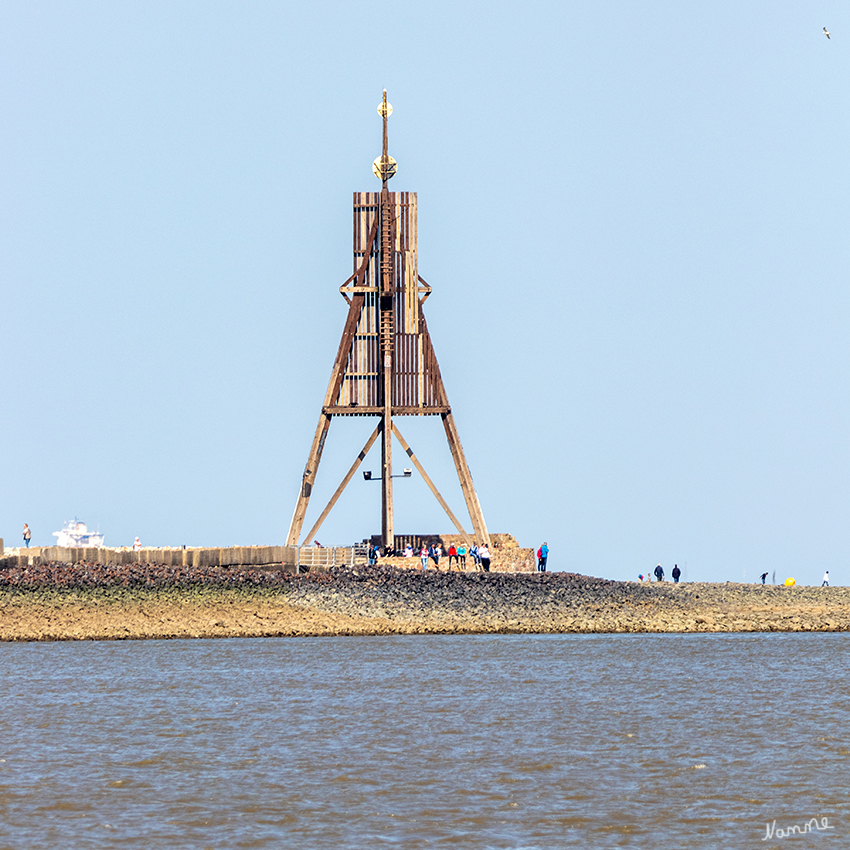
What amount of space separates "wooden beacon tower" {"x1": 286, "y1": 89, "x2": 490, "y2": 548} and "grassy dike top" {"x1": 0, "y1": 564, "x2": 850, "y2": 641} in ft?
28.8

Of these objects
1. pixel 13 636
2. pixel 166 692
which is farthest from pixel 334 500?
pixel 166 692

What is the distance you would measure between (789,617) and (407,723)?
1076 inches

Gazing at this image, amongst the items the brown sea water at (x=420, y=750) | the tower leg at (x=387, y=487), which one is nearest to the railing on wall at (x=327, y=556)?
the tower leg at (x=387, y=487)

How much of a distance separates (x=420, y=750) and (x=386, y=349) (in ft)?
116

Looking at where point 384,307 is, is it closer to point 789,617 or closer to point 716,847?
point 789,617

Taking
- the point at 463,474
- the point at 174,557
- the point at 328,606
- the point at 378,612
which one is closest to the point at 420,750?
the point at 378,612

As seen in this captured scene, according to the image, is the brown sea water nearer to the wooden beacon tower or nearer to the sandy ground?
the sandy ground

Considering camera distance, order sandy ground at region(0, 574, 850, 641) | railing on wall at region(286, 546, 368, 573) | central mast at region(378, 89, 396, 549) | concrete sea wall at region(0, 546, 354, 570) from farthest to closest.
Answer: central mast at region(378, 89, 396, 549) < railing on wall at region(286, 546, 368, 573) < concrete sea wall at region(0, 546, 354, 570) < sandy ground at region(0, 574, 850, 641)

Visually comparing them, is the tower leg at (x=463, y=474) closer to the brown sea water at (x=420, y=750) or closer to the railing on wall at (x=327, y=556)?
the railing on wall at (x=327, y=556)

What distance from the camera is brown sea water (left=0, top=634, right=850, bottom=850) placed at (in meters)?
15.1

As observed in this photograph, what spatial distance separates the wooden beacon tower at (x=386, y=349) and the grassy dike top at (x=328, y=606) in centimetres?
877

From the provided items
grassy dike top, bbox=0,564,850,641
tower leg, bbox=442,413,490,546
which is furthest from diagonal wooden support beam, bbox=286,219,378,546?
grassy dike top, bbox=0,564,850,641

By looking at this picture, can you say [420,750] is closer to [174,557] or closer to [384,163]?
[174,557]

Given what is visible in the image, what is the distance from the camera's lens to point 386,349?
55281 mm
